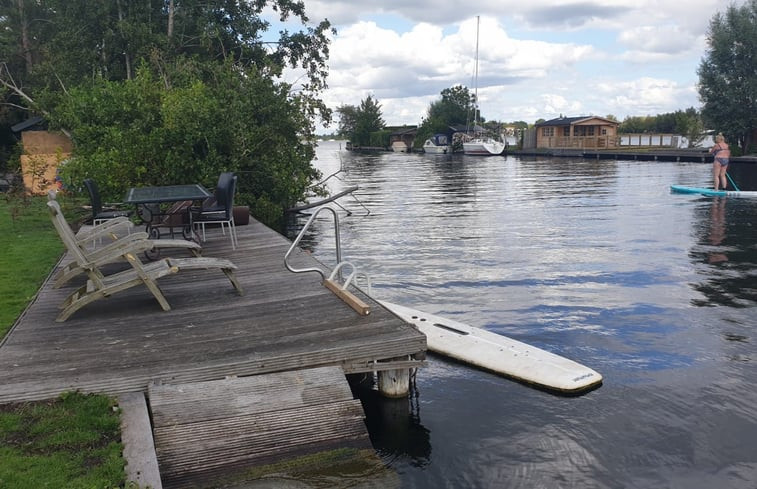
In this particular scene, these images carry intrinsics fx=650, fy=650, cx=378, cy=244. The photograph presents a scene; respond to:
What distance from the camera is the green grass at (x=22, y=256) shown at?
8250mm

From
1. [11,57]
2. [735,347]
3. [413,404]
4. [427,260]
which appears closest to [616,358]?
[735,347]

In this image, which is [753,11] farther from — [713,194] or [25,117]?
[25,117]

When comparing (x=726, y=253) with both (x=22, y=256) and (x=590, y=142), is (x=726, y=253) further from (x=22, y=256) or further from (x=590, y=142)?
(x=590, y=142)

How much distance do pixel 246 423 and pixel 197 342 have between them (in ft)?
4.51

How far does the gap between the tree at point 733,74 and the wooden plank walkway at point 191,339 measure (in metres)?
56.5

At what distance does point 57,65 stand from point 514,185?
24142 millimetres

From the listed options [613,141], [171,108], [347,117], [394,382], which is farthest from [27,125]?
[347,117]

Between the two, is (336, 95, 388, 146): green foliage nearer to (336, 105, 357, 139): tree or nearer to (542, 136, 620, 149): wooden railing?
(336, 105, 357, 139): tree

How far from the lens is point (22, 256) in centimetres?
1150

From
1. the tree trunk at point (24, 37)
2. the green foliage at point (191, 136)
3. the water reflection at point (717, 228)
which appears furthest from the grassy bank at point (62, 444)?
the tree trunk at point (24, 37)

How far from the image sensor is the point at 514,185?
3747cm

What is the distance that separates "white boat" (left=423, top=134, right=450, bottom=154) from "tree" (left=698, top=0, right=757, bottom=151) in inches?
1713

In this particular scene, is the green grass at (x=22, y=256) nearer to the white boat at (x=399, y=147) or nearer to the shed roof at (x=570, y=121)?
the shed roof at (x=570, y=121)

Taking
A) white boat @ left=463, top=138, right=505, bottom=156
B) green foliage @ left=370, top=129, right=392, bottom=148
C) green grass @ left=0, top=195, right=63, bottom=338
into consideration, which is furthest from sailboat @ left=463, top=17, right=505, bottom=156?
green grass @ left=0, top=195, right=63, bottom=338
